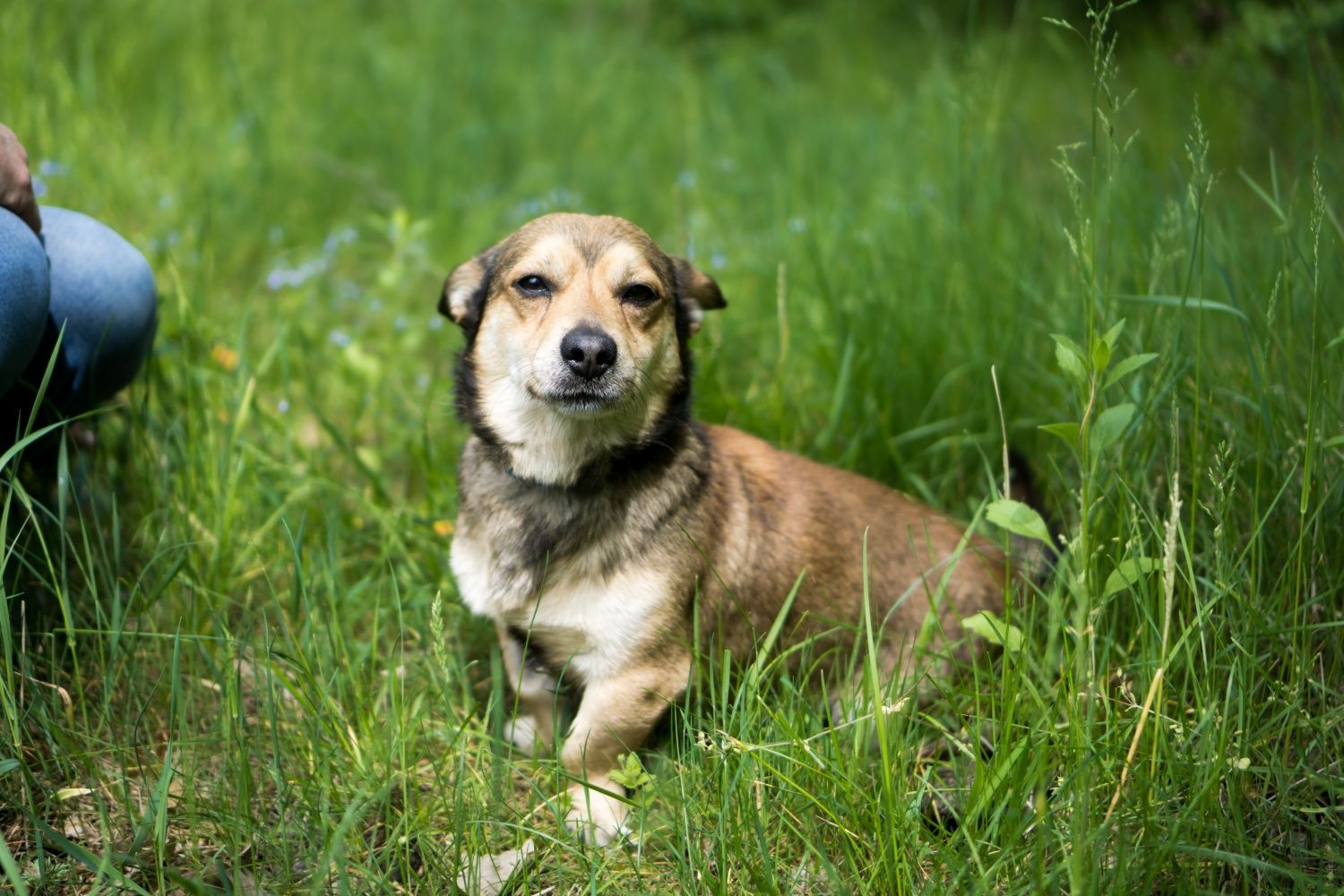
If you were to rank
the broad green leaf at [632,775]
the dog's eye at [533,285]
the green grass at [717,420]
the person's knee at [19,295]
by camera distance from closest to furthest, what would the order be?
the green grass at [717,420]
the person's knee at [19,295]
the broad green leaf at [632,775]
the dog's eye at [533,285]

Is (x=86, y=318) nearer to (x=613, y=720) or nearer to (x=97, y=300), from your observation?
(x=97, y=300)

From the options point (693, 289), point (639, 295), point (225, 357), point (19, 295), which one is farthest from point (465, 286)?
point (225, 357)

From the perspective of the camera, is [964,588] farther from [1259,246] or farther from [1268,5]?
[1268,5]

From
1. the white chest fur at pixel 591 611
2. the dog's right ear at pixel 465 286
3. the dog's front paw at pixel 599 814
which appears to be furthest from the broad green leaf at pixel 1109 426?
the dog's right ear at pixel 465 286

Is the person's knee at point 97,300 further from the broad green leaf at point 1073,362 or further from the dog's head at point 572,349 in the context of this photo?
the broad green leaf at point 1073,362

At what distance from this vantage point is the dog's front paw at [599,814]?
8.20ft

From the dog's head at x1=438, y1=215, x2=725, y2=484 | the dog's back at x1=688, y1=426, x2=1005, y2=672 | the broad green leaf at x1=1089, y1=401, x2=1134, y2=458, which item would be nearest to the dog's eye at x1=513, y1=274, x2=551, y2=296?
the dog's head at x1=438, y1=215, x2=725, y2=484

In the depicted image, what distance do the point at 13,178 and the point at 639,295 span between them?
1488 mm

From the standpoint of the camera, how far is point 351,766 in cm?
243

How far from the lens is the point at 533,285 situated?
2.81 m

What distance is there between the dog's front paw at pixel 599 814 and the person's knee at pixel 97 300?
5.41 ft

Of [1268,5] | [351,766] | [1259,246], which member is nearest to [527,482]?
[351,766]

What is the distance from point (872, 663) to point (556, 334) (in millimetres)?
1073

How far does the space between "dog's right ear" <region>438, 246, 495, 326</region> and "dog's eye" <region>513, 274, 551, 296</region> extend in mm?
215
